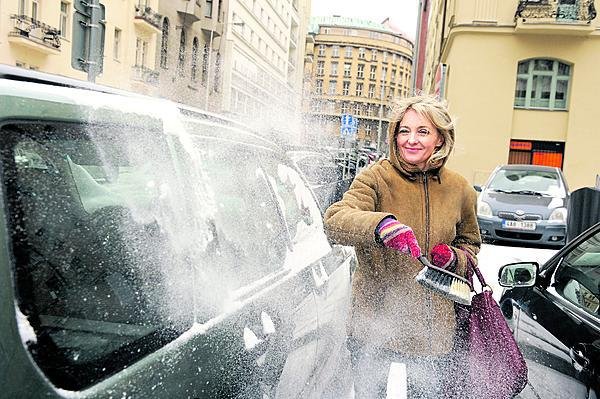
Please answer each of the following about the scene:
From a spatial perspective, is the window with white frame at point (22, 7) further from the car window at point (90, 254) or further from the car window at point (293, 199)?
the car window at point (90, 254)

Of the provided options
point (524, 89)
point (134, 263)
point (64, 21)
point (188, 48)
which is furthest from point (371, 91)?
point (134, 263)

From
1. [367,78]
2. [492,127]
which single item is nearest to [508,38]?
[492,127]

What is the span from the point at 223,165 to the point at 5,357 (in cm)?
110

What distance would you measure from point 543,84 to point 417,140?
66.6 ft

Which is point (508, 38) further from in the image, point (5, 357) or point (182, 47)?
point (5, 357)

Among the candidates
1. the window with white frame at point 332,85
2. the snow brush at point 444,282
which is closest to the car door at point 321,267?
the snow brush at point 444,282

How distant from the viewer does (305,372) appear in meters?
1.87

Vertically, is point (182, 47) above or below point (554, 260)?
above

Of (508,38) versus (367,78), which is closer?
(367,78)

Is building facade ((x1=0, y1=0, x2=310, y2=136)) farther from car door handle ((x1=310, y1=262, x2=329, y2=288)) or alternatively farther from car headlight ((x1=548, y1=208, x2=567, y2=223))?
car headlight ((x1=548, y1=208, x2=567, y2=223))

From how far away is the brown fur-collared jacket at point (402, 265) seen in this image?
2096 mm

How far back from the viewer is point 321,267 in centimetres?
247

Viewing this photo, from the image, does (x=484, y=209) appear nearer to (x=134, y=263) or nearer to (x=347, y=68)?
(x=347, y=68)

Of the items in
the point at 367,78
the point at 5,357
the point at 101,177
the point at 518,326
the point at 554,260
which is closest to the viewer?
the point at 5,357
